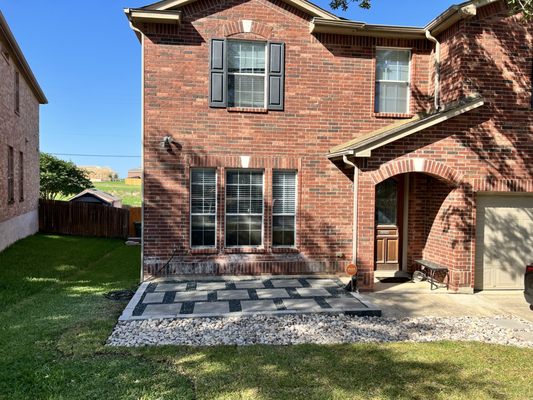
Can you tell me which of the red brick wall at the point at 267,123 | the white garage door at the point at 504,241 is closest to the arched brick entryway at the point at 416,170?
the white garage door at the point at 504,241

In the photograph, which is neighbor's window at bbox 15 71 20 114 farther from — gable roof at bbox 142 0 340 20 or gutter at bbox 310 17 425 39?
gutter at bbox 310 17 425 39

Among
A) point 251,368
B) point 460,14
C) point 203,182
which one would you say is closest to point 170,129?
point 203,182

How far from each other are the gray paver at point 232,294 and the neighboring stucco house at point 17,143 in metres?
8.44

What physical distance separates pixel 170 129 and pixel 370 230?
16.6 ft

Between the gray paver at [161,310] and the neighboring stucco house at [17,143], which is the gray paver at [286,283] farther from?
the neighboring stucco house at [17,143]

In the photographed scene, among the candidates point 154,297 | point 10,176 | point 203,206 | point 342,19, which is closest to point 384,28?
point 342,19

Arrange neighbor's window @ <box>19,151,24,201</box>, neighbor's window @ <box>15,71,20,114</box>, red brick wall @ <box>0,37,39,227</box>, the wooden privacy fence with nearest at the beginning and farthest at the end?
1. red brick wall @ <box>0,37,39,227</box>
2. neighbor's window @ <box>15,71,20,114</box>
3. neighbor's window @ <box>19,151,24,201</box>
4. the wooden privacy fence

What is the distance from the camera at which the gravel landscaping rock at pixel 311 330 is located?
18.4ft

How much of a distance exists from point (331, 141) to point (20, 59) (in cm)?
1193

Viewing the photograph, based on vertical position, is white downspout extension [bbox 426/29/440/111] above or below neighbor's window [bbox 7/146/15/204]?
above

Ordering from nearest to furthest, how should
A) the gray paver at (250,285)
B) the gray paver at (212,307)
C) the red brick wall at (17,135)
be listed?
the gray paver at (212,307) < the gray paver at (250,285) < the red brick wall at (17,135)

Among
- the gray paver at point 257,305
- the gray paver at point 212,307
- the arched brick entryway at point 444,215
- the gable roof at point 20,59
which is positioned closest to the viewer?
the gray paver at point 212,307

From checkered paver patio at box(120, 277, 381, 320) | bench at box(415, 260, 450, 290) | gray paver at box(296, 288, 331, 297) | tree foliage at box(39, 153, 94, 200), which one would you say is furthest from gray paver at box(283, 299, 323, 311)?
tree foliage at box(39, 153, 94, 200)

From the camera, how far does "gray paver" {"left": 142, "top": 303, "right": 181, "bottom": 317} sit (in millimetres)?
6615
